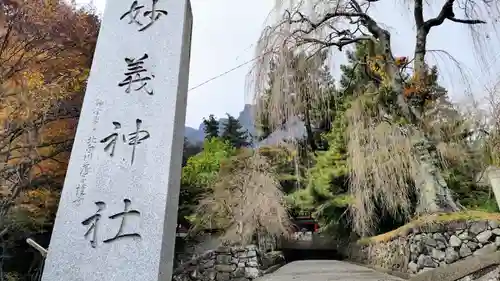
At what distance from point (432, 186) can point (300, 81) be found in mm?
2902

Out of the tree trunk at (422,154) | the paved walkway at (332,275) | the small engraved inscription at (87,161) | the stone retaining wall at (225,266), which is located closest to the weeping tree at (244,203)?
the stone retaining wall at (225,266)

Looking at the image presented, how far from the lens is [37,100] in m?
6.27

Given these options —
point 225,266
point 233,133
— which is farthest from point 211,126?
point 225,266

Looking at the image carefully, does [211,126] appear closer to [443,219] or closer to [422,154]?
[422,154]

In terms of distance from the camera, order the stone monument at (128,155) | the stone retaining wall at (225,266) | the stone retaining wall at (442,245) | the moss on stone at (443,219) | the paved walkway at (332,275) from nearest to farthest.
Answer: the stone monument at (128,155), the stone retaining wall at (442,245), the moss on stone at (443,219), the paved walkway at (332,275), the stone retaining wall at (225,266)

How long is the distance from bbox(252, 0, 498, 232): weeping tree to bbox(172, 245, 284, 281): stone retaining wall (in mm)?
2487

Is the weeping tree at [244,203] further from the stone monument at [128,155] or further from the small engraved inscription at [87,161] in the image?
the small engraved inscription at [87,161]

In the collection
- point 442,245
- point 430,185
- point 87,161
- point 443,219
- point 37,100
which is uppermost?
point 37,100

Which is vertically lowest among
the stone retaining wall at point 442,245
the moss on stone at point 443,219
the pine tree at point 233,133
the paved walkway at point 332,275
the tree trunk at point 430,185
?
the paved walkway at point 332,275

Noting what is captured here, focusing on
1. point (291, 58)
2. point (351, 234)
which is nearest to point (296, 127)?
point (291, 58)

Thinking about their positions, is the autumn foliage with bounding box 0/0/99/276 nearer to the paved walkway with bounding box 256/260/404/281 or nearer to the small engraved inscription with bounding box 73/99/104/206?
the small engraved inscription with bounding box 73/99/104/206

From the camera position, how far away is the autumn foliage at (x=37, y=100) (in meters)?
5.97

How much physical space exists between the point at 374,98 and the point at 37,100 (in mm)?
6191

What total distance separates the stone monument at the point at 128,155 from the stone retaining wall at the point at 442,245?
3.40 meters
